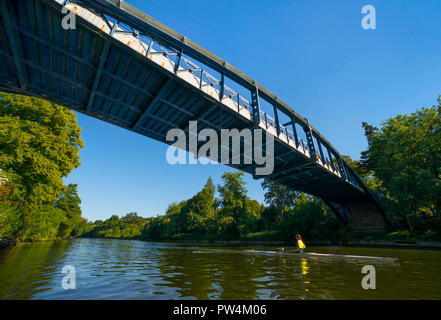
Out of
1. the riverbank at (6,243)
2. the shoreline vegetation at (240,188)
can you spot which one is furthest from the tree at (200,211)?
the riverbank at (6,243)

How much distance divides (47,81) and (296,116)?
20868 millimetres

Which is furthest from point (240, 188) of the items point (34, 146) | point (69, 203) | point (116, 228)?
point (116, 228)

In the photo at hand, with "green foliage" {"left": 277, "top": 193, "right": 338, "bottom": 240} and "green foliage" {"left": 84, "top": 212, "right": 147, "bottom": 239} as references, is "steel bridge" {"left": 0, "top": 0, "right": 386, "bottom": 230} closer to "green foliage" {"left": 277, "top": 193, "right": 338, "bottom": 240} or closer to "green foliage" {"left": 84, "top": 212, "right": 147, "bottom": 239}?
"green foliage" {"left": 277, "top": 193, "right": 338, "bottom": 240}

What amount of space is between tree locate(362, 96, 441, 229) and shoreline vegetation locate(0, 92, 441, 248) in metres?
0.10

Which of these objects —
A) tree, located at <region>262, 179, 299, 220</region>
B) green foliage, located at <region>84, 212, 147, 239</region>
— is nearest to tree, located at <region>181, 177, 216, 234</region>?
tree, located at <region>262, 179, 299, 220</region>

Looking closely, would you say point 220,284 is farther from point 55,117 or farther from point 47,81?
point 55,117

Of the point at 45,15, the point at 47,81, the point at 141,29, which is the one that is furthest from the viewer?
the point at 47,81

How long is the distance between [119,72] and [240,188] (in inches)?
1530

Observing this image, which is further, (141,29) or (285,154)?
(285,154)

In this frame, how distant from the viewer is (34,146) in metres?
17.8

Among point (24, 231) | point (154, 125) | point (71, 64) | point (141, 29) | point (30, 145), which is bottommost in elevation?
point (24, 231)

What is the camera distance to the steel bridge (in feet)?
34.2
